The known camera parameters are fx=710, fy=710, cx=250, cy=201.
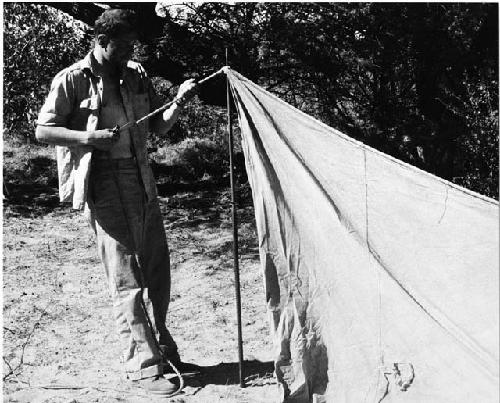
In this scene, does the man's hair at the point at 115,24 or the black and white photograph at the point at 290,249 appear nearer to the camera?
the black and white photograph at the point at 290,249

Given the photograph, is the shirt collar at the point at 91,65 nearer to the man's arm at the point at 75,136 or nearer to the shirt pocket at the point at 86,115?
the shirt pocket at the point at 86,115

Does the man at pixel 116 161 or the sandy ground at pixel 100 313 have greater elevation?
the man at pixel 116 161

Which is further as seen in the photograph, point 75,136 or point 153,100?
point 153,100

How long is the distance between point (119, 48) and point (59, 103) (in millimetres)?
418

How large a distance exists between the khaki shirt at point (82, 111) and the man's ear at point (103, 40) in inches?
3.8

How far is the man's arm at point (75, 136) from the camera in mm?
3584

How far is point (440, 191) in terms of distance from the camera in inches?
117

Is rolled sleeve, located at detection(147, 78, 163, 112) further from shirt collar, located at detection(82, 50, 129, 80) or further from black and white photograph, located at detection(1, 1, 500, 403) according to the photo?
shirt collar, located at detection(82, 50, 129, 80)

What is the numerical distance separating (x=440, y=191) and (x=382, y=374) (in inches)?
34.2

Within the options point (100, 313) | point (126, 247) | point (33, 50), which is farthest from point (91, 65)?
point (33, 50)

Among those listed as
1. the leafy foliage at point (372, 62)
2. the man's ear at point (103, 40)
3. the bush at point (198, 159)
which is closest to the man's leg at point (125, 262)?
the man's ear at point (103, 40)

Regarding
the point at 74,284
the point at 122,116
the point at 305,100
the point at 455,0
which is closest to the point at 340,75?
the point at 305,100

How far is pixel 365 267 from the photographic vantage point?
3193 mm

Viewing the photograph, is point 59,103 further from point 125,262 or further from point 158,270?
point 158,270
